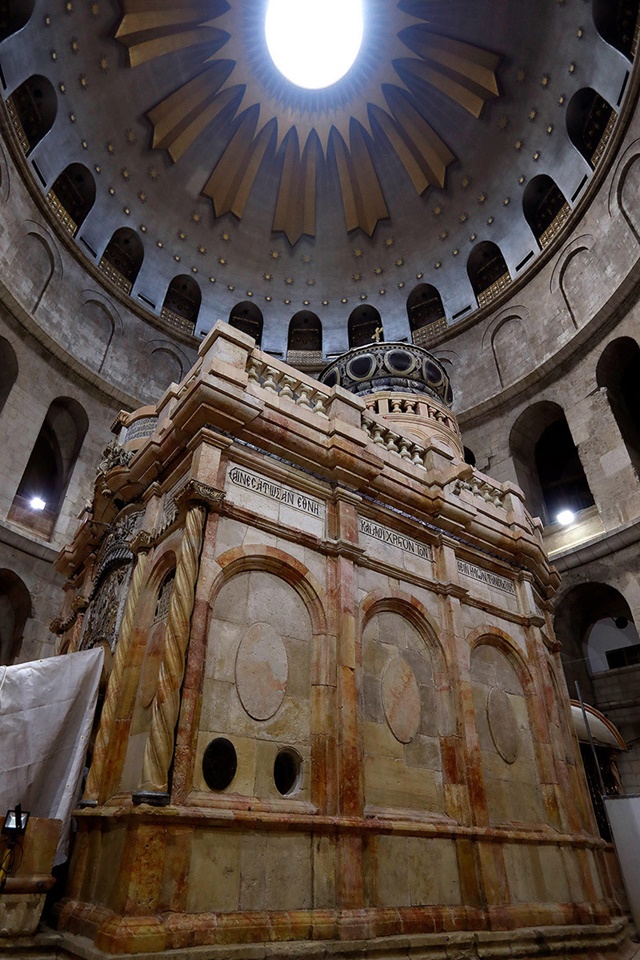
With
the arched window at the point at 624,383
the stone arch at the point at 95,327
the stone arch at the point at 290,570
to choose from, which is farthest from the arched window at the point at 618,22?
the stone arch at the point at 290,570

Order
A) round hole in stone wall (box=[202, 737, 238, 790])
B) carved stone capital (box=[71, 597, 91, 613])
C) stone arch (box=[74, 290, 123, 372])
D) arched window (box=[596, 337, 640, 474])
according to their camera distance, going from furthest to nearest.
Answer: stone arch (box=[74, 290, 123, 372])
arched window (box=[596, 337, 640, 474])
carved stone capital (box=[71, 597, 91, 613])
round hole in stone wall (box=[202, 737, 238, 790])

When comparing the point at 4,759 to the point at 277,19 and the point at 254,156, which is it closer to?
the point at 254,156

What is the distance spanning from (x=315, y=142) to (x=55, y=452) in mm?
19756

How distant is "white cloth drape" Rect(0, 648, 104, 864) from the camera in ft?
21.0

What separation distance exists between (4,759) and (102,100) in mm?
25343

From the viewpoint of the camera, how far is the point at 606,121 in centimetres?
2098

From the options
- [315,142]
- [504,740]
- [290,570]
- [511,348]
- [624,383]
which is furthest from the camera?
[315,142]

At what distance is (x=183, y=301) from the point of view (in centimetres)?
2711

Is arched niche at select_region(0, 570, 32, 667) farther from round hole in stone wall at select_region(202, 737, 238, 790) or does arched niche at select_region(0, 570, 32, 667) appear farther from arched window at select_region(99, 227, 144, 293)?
arched window at select_region(99, 227, 144, 293)

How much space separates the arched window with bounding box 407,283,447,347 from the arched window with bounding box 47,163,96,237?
1445 cm

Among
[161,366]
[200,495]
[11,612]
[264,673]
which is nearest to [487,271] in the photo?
[161,366]

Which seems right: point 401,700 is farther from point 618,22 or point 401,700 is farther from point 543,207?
point 618,22

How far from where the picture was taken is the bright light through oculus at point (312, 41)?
27359 mm

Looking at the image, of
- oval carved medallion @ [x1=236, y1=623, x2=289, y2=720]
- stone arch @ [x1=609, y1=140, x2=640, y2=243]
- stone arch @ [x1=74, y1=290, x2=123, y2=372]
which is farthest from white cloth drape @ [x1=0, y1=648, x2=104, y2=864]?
stone arch @ [x1=609, y1=140, x2=640, y2=243]
